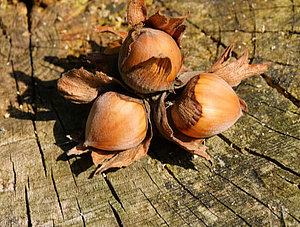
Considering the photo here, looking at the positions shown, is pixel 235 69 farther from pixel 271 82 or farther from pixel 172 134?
pixel 172 134

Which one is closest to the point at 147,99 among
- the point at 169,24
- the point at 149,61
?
the point at 149,61

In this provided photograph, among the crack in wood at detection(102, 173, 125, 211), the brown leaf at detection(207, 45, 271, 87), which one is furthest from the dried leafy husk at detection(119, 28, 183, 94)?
the crack in wood at detection(102, 173, 125, 211)

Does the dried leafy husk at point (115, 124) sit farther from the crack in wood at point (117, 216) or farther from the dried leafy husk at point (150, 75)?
the crack in wood at point (117, 216)

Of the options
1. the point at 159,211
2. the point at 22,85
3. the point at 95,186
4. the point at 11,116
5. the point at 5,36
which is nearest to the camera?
the point at 159,211

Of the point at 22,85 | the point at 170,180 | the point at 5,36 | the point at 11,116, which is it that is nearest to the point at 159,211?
the point at 170,180

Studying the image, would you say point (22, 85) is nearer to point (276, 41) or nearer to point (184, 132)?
point (184, 132)

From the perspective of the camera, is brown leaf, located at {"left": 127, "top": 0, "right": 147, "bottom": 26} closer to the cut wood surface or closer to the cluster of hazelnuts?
the cluster of hazelnuts

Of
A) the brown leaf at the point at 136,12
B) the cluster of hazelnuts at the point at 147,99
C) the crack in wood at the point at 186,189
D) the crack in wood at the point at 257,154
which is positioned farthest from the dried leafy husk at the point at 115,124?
the crack in wood at the point at 257,154
